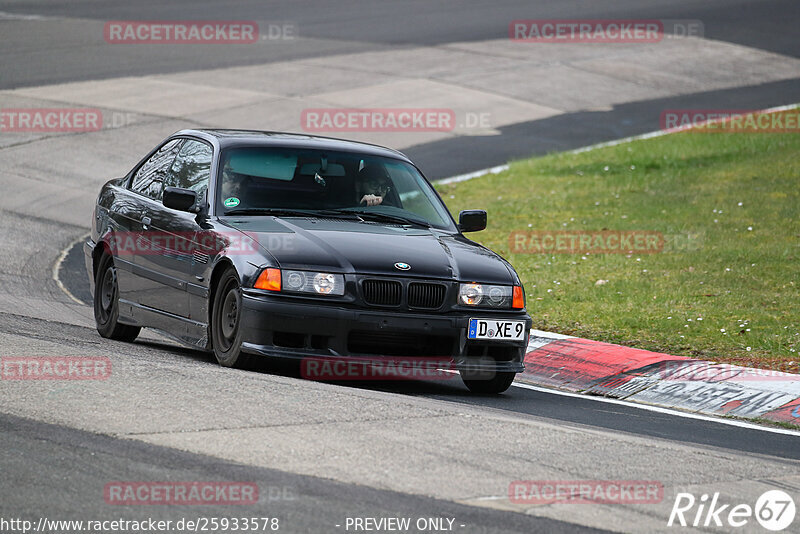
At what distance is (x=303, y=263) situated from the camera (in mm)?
7570

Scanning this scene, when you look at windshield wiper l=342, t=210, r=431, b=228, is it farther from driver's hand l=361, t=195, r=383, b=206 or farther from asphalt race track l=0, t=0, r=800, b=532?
asphalt race track l=0, t=0, r=800, b=532

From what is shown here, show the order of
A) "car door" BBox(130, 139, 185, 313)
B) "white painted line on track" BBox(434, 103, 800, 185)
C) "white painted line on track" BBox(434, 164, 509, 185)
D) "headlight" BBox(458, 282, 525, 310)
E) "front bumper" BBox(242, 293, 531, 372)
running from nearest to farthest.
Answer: "front bumper" BBox(242, 293, 531, 372), "headlight" BBox(458, 282, 525, 310), "car door" BBox(130, 139, 185, 313), "white painted line on track" BBox(434, 164, 509, 185), "white painted line on track" BBox(434, 103, 800, 185)

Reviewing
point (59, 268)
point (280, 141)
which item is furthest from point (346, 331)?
point (59, 268)

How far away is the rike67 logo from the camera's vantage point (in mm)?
5203

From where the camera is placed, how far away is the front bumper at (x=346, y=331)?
24.7 feet

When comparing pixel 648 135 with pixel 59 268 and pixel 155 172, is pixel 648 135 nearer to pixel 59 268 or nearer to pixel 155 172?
pixel 59 268

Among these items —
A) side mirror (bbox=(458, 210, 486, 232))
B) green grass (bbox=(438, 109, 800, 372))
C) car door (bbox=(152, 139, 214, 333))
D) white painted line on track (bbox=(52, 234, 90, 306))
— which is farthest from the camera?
white painted line on track (bbox=(52, 234, 90, 306))

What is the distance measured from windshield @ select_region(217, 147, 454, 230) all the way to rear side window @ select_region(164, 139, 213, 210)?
175mm

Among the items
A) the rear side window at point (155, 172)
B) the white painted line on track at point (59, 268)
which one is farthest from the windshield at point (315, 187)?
the white painted line on track at point (59, 268)

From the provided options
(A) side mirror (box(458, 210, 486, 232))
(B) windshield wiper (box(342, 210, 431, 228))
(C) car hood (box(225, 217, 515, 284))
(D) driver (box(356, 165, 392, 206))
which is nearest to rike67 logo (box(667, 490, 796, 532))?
(C) car hood (box(225, 217, 515, 284))

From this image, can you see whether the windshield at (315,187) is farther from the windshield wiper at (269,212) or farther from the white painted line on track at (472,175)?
the white painted line on track at (472,175)

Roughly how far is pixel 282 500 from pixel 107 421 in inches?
54.1

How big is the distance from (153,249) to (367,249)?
1.89 metres

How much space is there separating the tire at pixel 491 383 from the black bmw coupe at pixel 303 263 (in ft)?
0.04
